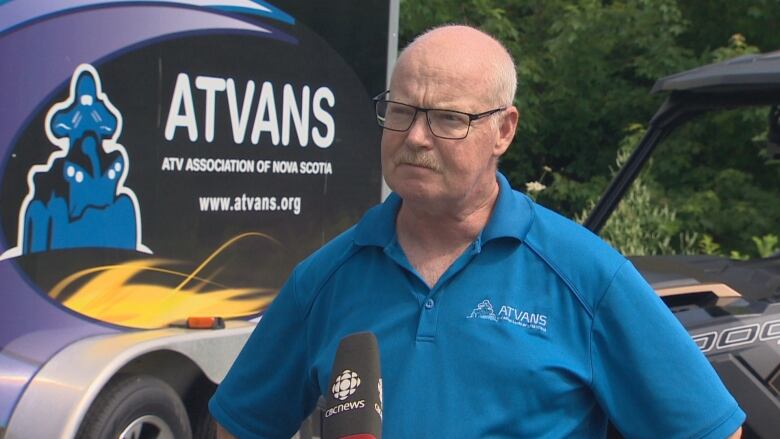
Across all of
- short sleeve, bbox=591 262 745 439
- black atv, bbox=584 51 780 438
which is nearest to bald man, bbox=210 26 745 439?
short sleeve, bbox=591 262 745 439

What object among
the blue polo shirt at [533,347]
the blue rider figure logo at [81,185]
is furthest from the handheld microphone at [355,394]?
the blue rider figure logo at [81,185]

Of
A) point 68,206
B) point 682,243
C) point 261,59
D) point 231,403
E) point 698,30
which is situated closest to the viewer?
point 231,403

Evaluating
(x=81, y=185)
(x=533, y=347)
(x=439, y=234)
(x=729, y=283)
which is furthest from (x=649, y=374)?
(x=81, y=185)

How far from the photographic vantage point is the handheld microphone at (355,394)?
1.63m

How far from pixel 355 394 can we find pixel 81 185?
9.00 ft

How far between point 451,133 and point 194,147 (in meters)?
2.76

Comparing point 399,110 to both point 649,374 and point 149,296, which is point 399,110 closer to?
point 649,374

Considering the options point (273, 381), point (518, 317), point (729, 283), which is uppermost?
point (518, 317)

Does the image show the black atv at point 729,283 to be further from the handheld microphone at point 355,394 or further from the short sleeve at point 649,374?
the handheld microphone at point 355,394

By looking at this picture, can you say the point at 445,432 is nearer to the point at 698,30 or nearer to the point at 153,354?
the point at 153,354

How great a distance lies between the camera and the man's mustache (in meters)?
2.05

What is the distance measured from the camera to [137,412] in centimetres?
446

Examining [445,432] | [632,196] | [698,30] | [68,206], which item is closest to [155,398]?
[68,206]

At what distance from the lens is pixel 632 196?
9.66 m
